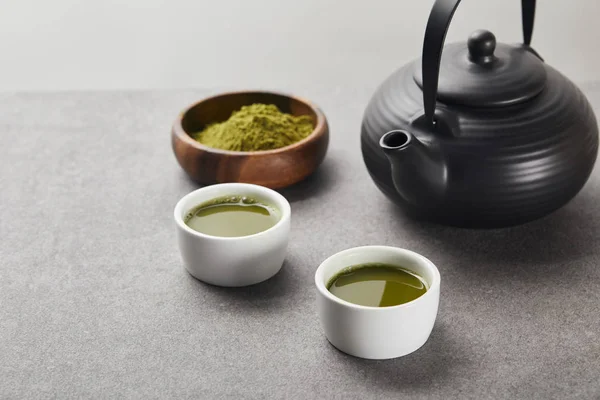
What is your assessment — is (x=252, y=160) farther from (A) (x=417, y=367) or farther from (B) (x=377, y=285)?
(A) (x=417, y=367)

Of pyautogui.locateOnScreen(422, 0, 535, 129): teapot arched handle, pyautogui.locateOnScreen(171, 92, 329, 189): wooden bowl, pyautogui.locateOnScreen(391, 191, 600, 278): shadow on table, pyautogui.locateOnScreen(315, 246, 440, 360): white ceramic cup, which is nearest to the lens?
pyautogui.locateOnScreen(315, 246, 440, 360): white ceramic cup

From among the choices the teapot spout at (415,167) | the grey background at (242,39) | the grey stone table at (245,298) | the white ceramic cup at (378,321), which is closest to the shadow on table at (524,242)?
the grey stone table at (245,298)

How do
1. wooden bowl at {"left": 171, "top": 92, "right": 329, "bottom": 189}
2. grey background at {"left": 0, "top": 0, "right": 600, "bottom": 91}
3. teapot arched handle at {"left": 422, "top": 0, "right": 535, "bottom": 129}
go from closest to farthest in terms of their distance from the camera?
teapot arched handle at {"left": 422, "top": 0, "right": 535, "bottom": 129}, wooden bowl at {"left": 171, "top": 92, "right": 329, "bottom": 189}, grey background at {"left": 0, "top": 0, "right": 600, "bottom": 91}

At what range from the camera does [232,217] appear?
123cm

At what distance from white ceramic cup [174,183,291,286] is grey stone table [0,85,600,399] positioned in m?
0.02

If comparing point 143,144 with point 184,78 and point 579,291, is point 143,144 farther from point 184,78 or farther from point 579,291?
point 184,78

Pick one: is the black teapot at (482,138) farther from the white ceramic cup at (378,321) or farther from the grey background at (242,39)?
the grey background at (242,39)

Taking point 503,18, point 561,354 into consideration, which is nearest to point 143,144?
point 561,354

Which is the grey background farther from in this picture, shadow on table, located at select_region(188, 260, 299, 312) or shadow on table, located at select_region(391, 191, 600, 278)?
shadow on table, located at select_region(188, 260, 299, 312)

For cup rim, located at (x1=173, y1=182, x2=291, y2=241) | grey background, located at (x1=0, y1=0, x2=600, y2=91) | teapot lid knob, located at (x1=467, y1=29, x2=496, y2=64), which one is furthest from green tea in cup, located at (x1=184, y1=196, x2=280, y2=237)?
grey background, located at (x1=0, y1=0, x2=600, y2=91)

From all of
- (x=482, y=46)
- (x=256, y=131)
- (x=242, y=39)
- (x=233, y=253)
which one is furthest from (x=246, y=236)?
(x=242, y=39)

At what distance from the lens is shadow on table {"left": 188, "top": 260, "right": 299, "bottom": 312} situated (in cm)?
116

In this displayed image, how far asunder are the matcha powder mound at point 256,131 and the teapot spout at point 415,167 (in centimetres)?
31

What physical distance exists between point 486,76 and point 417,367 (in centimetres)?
45
